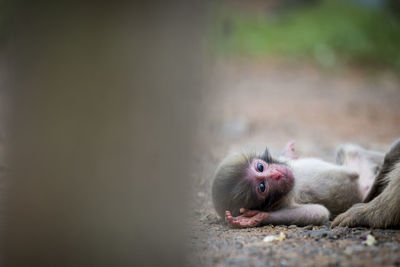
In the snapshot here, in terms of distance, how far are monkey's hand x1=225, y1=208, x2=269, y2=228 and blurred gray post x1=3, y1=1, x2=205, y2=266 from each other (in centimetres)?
151

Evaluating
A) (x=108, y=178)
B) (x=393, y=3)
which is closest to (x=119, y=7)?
(x=108, y=178)

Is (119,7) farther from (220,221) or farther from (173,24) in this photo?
(220,221)

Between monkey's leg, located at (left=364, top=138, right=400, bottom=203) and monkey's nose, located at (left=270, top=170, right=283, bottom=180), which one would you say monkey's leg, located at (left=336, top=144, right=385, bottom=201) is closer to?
monkey's leg, located at (left=364, top=138, right=400, bottom=203)

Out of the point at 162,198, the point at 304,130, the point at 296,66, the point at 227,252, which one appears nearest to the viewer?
the point at 162,198

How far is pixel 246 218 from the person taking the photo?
12.2 feet

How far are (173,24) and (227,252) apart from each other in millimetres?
1577

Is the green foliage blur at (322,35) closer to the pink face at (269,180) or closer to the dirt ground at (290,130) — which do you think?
the dirt ground at (290,130)

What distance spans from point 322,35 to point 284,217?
12573 millimetres

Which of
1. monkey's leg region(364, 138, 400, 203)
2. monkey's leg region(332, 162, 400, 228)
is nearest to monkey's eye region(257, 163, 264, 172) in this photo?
monkey's leg region(332, 162, 400, 228)

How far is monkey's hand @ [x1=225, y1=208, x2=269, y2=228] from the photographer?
11.9 feet

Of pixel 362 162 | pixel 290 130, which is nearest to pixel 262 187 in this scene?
pixel 362 162

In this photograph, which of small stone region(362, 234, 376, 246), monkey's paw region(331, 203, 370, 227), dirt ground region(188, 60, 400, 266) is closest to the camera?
dirt ground region(188, 60, 400, 266)

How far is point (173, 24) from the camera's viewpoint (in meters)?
2.18

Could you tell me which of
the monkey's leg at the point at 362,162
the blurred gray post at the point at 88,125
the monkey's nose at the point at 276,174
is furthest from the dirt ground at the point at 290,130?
the monkey's leg at the point at 362,162
